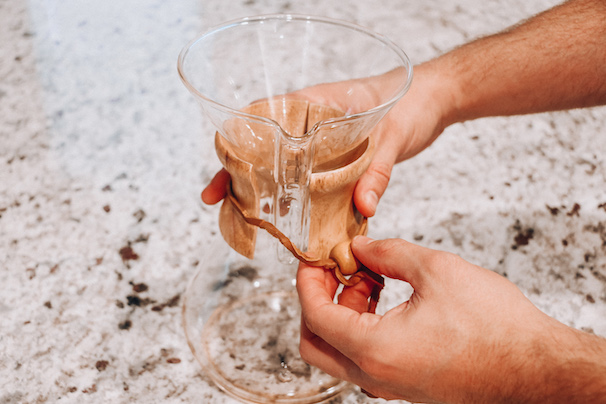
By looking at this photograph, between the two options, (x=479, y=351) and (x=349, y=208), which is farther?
(x=349, y=208)

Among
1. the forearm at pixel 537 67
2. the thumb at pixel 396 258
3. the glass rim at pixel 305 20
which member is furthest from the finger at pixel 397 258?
the forearm at pixel 537 67

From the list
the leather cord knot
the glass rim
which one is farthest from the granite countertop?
the glass rim

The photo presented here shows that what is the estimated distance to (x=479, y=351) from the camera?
1.36 feet

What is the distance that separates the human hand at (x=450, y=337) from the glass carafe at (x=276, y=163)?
0.32ft

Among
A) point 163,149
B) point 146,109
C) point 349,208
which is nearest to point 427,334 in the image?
point 349,208

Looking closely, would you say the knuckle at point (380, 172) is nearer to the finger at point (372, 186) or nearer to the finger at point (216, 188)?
the finger at point (372, 186)

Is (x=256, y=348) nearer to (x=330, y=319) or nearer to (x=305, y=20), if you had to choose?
(x=330, y=319)

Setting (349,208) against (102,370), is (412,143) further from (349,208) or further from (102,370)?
(102,370)

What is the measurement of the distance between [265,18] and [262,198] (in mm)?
168

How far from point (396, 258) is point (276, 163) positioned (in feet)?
0.42

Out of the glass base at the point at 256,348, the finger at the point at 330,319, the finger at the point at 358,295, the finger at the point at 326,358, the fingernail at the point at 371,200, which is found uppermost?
the fingernail at the point at 371,200

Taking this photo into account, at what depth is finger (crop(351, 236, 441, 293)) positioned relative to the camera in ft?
1.46

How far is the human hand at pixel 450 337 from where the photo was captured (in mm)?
414

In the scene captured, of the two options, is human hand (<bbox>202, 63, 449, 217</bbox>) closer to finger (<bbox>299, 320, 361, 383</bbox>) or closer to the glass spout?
the glass spout
